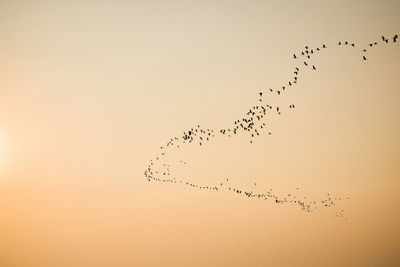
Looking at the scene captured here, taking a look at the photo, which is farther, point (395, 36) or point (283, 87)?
point (283, 87)

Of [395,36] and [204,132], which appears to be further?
[204,132]

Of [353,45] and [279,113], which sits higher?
[353,45]

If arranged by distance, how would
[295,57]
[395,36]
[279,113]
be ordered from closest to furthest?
1. [395,36]
2. [295,57]
3. [279,113]

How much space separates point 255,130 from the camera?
32.4m

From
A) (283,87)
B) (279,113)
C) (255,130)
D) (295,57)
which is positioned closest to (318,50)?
(295,57)

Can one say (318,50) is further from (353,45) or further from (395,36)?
(395,36)

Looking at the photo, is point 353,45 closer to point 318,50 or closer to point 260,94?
point 318,50

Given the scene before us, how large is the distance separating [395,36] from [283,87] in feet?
30.1

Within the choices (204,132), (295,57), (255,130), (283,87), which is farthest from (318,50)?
(204,132)

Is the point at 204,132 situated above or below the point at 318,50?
below

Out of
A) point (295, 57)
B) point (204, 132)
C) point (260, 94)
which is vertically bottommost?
point (204, 132)

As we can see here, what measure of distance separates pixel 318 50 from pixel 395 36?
18.5 ft

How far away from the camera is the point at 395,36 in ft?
88.2

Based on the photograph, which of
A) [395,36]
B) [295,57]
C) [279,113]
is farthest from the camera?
[279,113]
